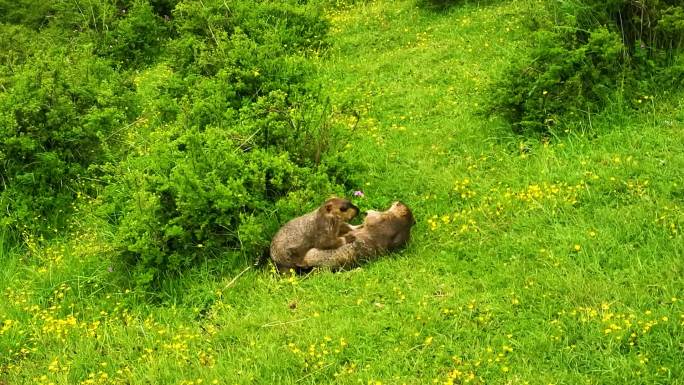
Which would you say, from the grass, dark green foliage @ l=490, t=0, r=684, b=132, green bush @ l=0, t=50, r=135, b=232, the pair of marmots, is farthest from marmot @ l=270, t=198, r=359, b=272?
green bush @ l=0, t=50, r=135, b=232

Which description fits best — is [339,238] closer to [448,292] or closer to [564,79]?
[448,292]

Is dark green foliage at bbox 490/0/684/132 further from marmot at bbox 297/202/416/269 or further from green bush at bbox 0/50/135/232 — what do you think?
green bush at bbox 0/50/135/232

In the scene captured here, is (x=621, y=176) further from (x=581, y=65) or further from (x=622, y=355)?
(x=622, y=355)

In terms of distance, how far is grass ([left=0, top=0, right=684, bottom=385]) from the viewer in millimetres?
4230

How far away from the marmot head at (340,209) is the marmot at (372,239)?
0.17m

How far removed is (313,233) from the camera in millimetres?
5598

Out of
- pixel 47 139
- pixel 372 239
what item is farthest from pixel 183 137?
pixel 47 139

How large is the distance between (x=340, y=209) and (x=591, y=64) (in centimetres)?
287

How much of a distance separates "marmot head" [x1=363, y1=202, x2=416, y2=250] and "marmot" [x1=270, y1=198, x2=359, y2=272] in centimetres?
21

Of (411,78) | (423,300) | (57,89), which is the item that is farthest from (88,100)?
(423,300)

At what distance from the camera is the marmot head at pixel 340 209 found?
5586mm

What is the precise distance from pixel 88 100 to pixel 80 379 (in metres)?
4.51

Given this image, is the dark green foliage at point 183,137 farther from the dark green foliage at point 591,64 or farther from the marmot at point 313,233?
the dark green foliage at point 591,64

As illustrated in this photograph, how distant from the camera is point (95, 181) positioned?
315 inches
